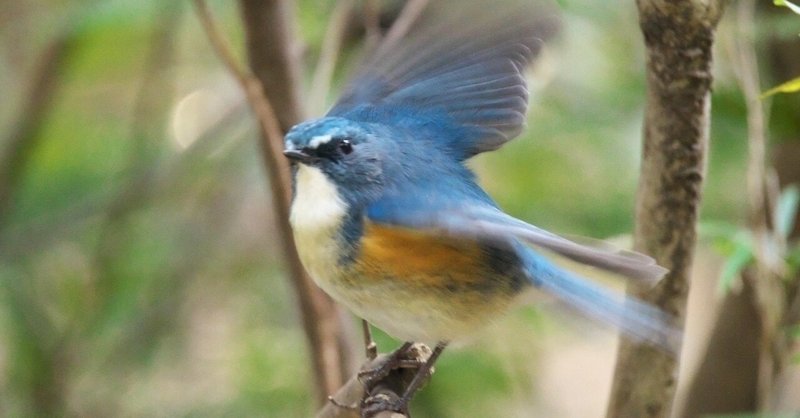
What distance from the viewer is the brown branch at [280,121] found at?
5.71ft

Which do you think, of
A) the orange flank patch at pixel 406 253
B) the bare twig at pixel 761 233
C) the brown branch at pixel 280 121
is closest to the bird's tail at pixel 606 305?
the orange flank patch at pixel 406 253

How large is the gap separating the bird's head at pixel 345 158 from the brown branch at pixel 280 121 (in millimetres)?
350

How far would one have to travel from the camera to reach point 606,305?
1212 millimetres

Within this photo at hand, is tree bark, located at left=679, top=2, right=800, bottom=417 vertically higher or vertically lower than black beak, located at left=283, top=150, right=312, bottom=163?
lower

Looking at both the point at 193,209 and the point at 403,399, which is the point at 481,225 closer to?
the point at 403,399

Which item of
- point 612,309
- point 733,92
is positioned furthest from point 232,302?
point 612,309

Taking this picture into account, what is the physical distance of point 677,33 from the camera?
4.07 ft

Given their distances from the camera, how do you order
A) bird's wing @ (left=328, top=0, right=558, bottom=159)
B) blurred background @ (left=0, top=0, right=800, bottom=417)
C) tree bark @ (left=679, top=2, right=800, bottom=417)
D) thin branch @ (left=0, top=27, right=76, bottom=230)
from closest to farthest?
bird's wing @ (left=328, top=0, right=558, bottom=159)
tree bark @ (left=679, top=2, right=800, bottom=417)
blurred background @ (left=0, top=0, right=800, bottom=417)
thin branch @ (left=0, top=27, right=76, bottom=230)

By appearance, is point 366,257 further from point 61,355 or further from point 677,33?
point 61,355

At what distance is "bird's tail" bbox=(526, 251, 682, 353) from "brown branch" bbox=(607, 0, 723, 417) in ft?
0.20

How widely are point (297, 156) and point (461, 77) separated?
376mm

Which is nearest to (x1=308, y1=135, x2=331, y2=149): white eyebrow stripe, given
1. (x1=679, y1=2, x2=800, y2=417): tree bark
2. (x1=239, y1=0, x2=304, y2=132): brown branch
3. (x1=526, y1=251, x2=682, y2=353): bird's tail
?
(x1=526, y1=251, x2=682, y2=353): bird's tail

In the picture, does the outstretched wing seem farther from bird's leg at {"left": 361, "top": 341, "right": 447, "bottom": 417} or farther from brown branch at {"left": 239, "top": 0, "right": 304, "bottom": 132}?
brown branch at {"left": 239, "top": 0, "right": 304, "bottom": 132}

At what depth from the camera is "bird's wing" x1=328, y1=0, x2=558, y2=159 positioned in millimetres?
1551
